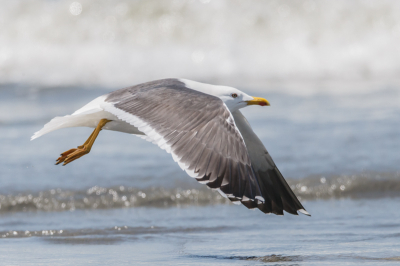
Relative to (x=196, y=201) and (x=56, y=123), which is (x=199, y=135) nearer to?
(x=56, y=123)

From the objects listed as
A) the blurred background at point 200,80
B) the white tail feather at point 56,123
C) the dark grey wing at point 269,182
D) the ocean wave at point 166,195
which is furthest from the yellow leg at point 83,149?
the ocean wave at point 166,195

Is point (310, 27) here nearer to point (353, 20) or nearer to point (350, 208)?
point (353, 20)

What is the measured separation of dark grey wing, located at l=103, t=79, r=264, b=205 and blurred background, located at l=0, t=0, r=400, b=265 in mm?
905

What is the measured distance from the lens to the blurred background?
6172 mm

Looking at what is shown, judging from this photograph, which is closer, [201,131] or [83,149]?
[201,131]

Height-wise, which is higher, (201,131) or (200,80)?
(200,80)

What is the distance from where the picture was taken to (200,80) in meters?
14.5

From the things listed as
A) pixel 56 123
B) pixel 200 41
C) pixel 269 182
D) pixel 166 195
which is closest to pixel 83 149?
pixel 56 123

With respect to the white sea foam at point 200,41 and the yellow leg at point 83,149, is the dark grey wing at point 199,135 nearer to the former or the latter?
the yellow leg at point 83,149

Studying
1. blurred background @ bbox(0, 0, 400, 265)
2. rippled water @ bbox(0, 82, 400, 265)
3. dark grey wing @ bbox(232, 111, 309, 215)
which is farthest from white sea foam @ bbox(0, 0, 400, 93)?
dark grey wing @ bbox(232, 111, 309, 215)

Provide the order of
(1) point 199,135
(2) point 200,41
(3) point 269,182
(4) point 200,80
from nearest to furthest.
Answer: (1) point 199,135
(3) point 269,182
(4) point 200,80
(2) point 200,41

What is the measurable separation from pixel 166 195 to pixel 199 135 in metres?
2.77

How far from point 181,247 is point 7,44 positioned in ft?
40.6

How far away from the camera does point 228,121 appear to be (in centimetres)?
411
